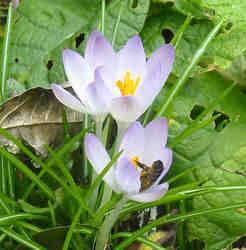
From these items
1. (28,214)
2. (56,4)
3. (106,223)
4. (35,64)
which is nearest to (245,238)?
(106,223)

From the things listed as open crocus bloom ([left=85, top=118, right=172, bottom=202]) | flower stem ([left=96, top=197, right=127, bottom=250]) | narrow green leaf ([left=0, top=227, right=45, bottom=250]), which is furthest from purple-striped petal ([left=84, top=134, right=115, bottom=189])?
narrow green leaf ([left=0, top=227, right=45, bottom=250])

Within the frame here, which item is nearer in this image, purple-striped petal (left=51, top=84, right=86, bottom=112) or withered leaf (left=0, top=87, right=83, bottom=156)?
purple-striped petal (left=51, top=84, right=86, bottom=112)

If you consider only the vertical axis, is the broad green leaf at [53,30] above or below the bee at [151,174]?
above

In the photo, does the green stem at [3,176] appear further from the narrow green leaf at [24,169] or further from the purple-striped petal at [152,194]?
the purple-striped petal at [152,194]

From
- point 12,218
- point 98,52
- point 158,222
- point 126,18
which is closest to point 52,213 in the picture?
→ point 12,218

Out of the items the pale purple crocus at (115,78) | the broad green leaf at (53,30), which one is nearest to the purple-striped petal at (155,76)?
the pale purple crocus at (115,78)

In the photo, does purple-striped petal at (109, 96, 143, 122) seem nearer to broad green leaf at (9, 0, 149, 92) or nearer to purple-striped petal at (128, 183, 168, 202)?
purple-striped petal at (128, 183, 168, 202)
